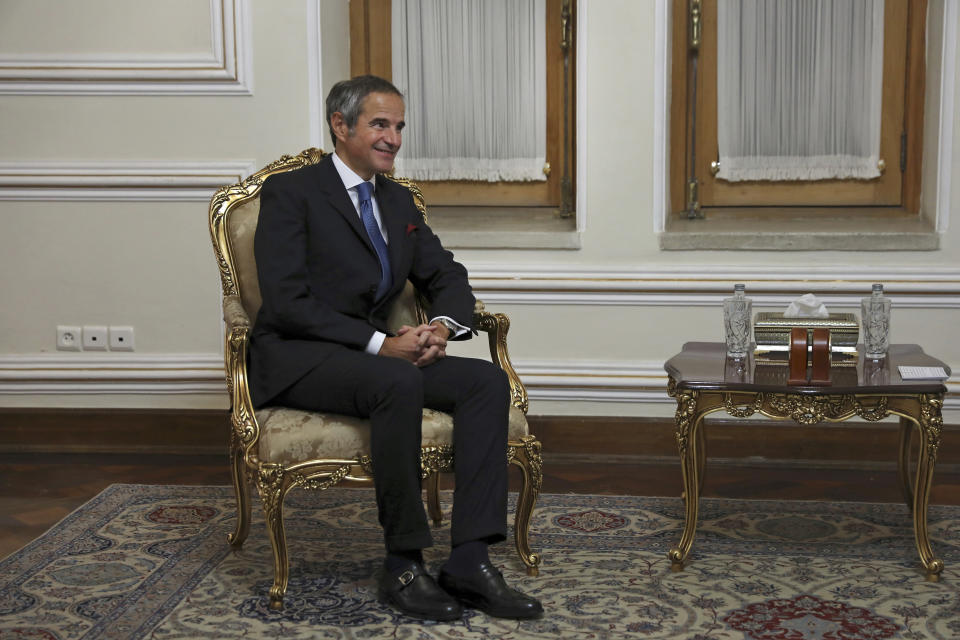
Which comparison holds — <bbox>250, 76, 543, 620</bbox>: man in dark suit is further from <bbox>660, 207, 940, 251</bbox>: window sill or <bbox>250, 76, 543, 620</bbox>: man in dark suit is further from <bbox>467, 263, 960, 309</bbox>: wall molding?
<bbox>660, 207, 940, 251</bbox>: window sill

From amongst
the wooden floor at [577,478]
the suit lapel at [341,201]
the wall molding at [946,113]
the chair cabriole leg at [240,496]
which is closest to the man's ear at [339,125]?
the suit lapel at [341,201]

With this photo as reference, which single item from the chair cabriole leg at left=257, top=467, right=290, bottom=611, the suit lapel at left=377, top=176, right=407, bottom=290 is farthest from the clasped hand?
the chair cabriole leg at left=257, top=467, right=290, bottom=611

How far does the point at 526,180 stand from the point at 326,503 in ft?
5.42

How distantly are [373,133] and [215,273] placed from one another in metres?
1.52

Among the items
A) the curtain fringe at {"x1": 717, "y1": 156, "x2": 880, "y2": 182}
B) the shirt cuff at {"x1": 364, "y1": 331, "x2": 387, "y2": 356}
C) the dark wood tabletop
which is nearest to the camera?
the dark wood tabletop

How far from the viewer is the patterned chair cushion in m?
Result: 2.76

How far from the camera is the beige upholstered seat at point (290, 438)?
109 inches

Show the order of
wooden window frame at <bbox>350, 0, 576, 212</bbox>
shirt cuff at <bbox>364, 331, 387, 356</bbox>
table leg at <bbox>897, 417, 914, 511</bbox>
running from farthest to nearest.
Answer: wooden window frame at <bbox>350, 0, 576, 212</bbox> < table leg at <bbox>897, 417, 914, 511</bbox> < shirt cuff at <bbox>364, 331, 387, 356</bbox>

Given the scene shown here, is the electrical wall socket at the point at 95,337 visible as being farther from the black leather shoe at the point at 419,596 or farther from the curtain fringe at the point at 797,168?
the curtain fringe at the point at 797,168

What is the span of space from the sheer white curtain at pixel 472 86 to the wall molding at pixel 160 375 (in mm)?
862

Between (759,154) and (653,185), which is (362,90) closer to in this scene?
(653,185)

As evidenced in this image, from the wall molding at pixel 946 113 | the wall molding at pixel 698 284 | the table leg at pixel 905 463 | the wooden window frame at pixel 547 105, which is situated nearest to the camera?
the table leg at pixel 905 463

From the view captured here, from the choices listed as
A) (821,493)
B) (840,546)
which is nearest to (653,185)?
(821,493)

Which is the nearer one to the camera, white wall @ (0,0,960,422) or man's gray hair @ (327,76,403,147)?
man's gray hair @ (327,76,403,147)
